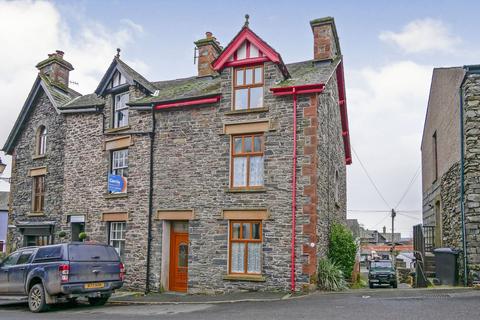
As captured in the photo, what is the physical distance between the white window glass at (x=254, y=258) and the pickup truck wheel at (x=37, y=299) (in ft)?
20.4

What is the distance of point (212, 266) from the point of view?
56.5 ft

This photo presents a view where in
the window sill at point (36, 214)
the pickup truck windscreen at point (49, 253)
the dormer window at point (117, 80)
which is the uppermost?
the dormer window at point (117, 80)

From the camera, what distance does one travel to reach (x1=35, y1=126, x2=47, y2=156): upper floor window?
23.8 meters

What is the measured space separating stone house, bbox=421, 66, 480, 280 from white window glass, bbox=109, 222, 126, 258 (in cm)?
1189

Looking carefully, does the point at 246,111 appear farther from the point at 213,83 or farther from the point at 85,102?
the point at 85,102

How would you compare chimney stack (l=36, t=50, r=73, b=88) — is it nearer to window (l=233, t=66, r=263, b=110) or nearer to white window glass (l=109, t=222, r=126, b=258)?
white window glass (l=109, t=222, r=126, b=258)

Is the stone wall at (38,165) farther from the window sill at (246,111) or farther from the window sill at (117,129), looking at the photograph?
the window sill at (246,111)

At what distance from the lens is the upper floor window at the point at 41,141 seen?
23.8 m

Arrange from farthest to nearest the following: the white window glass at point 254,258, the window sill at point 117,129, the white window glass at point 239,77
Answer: the window sill at point 117,129 < the white window glass at point 239,77 < the white window glass at point 254,258

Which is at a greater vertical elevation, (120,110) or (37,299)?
(120,110)

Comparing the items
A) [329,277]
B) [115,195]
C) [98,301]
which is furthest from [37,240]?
[329,277]

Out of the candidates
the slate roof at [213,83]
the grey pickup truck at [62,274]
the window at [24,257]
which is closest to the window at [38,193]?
the slate roof at [213,83]

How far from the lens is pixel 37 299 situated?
1430cm

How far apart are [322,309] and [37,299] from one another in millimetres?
7834
